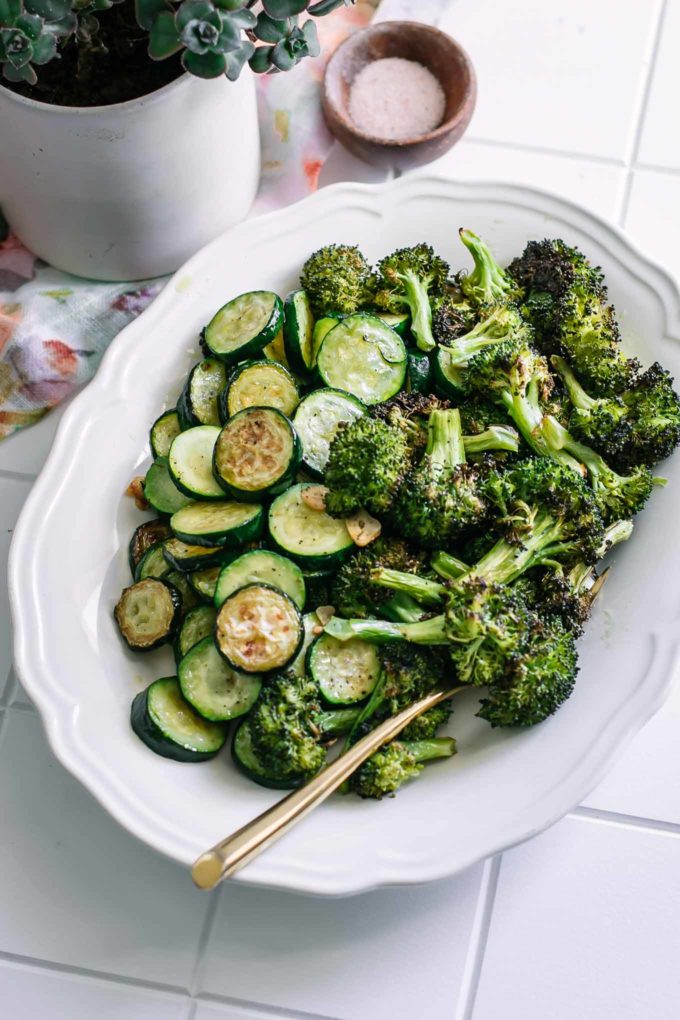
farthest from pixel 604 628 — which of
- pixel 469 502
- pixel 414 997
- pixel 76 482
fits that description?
pixel 76 482

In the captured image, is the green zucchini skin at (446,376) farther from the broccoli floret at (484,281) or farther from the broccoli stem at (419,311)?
the broccoli floret at (484,281)

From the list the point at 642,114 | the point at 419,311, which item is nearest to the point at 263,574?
the point at 419,311

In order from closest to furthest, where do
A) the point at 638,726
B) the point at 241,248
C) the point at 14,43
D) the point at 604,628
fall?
the point at 14,43 → the point at 638,726 → the point at 604,628 → the point at 241,248

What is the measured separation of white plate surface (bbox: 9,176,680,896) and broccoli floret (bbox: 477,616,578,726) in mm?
48

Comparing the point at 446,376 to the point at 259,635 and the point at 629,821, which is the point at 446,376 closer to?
the point at 259,635

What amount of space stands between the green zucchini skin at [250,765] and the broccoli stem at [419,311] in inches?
33.3

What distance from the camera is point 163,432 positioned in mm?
2125

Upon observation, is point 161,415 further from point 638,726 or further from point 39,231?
point 638,726

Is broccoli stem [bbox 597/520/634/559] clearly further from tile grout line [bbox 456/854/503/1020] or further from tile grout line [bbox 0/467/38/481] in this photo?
tile grout line [bbox 0/467/38/481]

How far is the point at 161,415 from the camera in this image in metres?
2.15

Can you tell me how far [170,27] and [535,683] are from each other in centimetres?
123

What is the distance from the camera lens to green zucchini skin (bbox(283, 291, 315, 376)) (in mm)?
2125

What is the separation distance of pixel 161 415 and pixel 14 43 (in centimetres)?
77

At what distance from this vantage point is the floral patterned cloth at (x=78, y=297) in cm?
234
